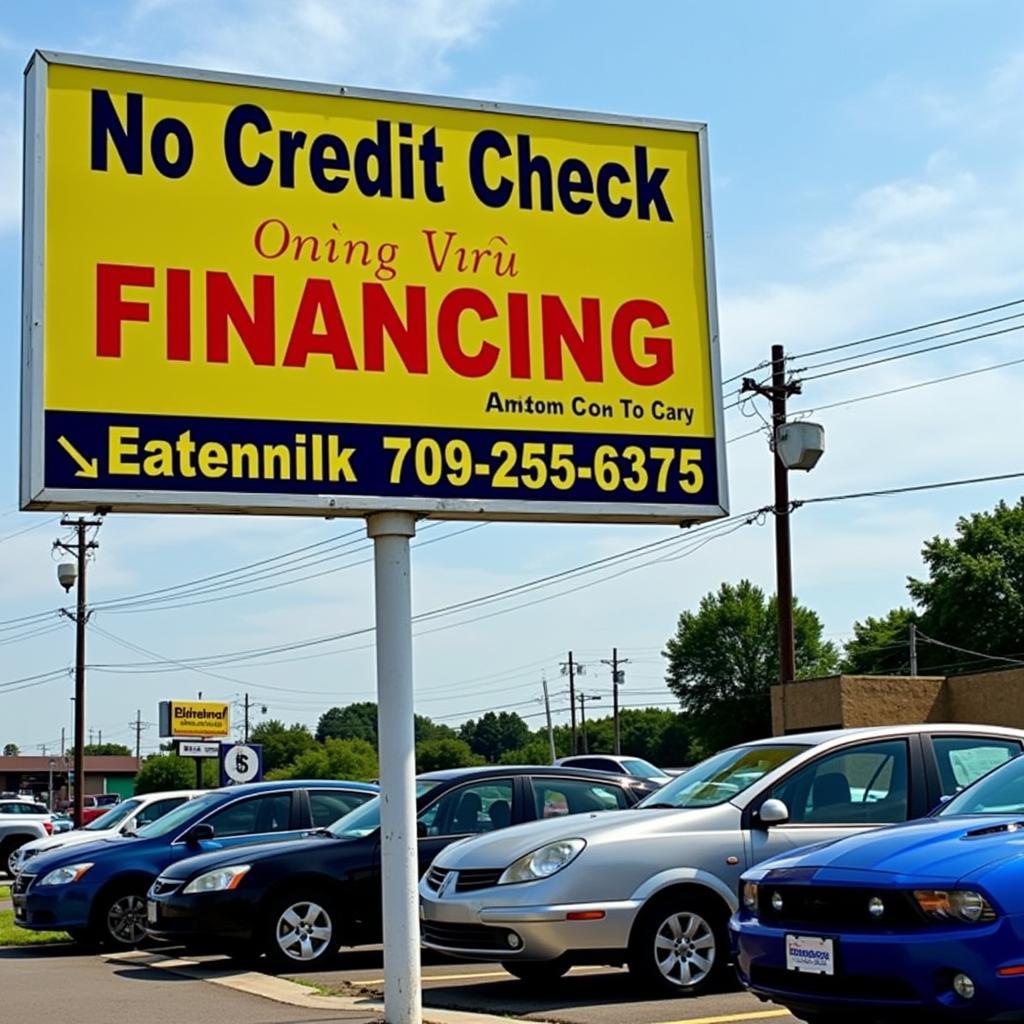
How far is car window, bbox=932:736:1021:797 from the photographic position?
1045cm

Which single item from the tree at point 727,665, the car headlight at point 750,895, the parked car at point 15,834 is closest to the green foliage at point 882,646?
the tree at point 727,665

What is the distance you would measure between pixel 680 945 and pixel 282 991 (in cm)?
318

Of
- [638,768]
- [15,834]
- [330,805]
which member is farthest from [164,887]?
[15,834]

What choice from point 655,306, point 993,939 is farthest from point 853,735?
point 993,939

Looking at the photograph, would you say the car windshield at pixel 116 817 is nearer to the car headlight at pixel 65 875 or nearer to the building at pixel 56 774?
the car headlight at pixel 65 875

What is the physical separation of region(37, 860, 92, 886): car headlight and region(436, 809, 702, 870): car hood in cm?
618

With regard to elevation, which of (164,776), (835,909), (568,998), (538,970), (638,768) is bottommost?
(568,998)

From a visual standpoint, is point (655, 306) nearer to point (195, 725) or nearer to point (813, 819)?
point (813, 819)

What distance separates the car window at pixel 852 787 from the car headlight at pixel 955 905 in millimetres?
3653

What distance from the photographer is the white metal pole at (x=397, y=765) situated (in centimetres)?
872

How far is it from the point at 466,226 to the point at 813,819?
14.3ft

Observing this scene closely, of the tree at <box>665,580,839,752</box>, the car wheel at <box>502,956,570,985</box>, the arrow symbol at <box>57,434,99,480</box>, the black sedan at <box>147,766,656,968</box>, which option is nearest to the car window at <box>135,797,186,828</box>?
the black sedan at <box>147,766,656,968</box>

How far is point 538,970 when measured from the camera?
10.7m

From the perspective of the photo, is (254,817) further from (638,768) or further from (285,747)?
(285,747)
